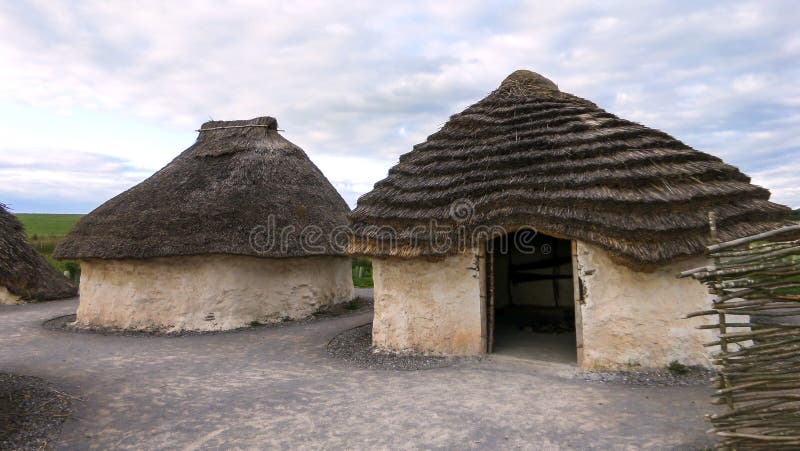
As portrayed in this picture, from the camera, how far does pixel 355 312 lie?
14.5 meters

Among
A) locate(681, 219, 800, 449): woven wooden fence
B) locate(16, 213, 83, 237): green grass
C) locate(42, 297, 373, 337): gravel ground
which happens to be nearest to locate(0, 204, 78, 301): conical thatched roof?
locate(42, 297, 373, 337): gravel ground

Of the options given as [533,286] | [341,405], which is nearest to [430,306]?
[341,405]

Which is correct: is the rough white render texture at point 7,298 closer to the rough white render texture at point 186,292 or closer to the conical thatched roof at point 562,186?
the rough white render texture at point 186,292

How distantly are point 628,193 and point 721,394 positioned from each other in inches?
153

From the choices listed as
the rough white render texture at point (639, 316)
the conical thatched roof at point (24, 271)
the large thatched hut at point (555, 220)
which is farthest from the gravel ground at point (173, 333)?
the rough white render texture at point (639, 316)

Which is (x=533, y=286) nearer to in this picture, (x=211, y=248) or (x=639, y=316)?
(x=639, y=316)

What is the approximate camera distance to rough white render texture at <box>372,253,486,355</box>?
850 cm

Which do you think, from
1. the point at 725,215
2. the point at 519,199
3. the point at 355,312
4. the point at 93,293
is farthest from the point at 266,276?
the point at 725,215

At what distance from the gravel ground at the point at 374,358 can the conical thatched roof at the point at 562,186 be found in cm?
179

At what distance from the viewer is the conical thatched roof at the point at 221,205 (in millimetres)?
11992

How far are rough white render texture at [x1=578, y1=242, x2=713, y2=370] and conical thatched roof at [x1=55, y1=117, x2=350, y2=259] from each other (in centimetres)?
740

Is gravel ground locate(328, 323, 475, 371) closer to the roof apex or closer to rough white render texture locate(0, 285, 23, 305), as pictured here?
the roof apex

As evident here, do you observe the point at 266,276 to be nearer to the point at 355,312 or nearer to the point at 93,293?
the point at 355,312

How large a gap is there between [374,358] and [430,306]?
1330 millimetres
